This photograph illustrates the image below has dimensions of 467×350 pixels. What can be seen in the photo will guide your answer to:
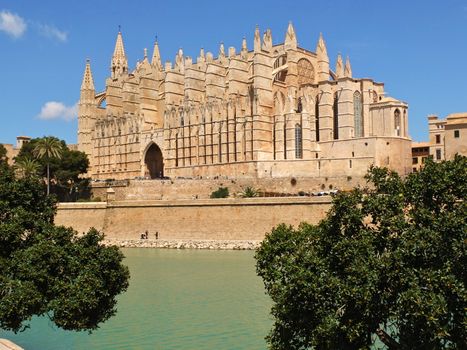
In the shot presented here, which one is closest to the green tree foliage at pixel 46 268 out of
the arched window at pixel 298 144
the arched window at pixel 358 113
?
the arched window at pixel 298 144

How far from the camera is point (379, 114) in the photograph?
141 ft

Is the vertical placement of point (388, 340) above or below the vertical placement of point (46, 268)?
below

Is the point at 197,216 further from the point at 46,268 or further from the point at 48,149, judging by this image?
the point at 46,268

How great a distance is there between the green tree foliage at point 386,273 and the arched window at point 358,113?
113ft

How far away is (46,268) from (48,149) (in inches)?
1539

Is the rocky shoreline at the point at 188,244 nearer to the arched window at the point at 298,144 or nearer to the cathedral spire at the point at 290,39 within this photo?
the arched window at the point at 298,144

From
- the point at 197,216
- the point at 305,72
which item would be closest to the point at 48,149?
the point at 197,216

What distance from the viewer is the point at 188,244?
3581cm

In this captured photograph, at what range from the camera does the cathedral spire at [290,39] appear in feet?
162

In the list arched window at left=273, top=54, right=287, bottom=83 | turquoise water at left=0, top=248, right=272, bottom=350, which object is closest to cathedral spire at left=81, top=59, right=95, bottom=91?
arched window at left=273, top=54, right=287, bottom=83

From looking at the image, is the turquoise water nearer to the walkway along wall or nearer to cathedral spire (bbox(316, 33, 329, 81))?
the walkway along wall

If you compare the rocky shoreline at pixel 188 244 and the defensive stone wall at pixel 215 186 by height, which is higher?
the defensive stone wall at pixel 215 186

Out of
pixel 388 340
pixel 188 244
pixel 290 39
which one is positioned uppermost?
pixel 290 39

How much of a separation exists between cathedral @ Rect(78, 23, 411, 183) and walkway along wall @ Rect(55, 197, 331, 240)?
776cm
